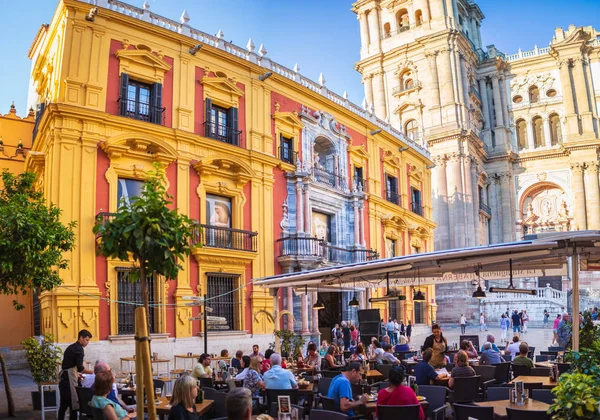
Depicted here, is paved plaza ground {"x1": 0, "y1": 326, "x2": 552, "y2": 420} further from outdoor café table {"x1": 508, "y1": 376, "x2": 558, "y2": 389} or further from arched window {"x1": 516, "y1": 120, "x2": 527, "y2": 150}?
arched window {"x1": 516, "y1": 120, "x2": 527, "y2": 150}

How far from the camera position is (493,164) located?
48.3m

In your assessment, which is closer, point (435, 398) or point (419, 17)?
point (435, 398)

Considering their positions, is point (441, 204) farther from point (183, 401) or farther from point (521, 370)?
point (183, 401)

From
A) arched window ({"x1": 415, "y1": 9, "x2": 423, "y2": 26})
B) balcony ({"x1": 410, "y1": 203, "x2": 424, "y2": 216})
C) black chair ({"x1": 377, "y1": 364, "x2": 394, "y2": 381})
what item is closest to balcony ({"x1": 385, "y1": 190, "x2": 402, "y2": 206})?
balcony ({"x1": 410, "y1": 203, "x2": 424, "y2": 216})

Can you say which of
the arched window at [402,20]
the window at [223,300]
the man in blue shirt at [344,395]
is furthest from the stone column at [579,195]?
the man in blue shirt at [344,395]

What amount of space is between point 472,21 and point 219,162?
38207 mm

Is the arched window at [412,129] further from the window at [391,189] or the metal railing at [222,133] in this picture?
the metal railing at [222,133]

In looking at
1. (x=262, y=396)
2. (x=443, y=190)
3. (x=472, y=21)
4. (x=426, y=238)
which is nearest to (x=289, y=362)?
(x=262, y=396)

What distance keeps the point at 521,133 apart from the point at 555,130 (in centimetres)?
266

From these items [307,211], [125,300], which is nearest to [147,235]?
[125,300]

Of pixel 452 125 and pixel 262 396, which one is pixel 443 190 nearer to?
pixel 452 125

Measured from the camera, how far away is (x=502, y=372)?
11461 mm

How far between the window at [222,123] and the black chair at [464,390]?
13342mm

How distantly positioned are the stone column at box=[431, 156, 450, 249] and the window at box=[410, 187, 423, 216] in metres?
8.19
